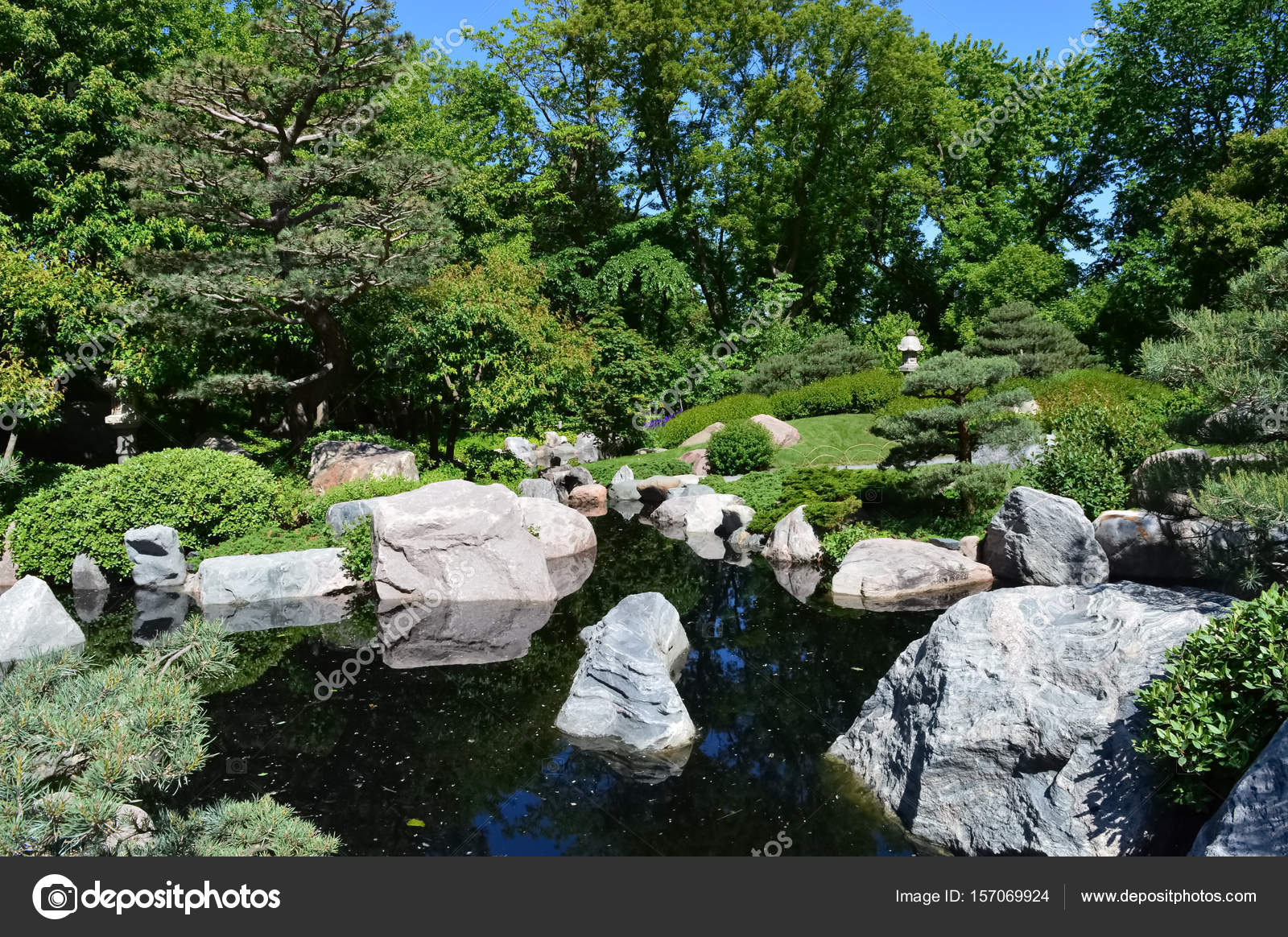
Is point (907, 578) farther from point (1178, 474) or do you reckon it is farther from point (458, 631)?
point (458, 631)

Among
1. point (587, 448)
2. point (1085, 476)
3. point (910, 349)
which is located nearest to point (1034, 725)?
point (1085, 476)

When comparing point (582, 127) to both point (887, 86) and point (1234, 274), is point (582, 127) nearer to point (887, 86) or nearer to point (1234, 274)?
point (887, 86)

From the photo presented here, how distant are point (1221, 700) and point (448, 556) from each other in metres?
8.80

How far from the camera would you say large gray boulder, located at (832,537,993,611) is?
34.0 feet

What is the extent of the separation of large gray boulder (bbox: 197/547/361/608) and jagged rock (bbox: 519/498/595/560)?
314cm

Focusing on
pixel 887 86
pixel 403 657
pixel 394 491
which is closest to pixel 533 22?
pixel 887 86

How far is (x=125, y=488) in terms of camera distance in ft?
Answer: 39.8

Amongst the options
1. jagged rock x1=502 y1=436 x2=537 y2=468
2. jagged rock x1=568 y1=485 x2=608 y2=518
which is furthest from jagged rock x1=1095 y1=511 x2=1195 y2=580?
jagged rock x1=502 y1=436 x2=537 y2=468

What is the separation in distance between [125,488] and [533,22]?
2177cm

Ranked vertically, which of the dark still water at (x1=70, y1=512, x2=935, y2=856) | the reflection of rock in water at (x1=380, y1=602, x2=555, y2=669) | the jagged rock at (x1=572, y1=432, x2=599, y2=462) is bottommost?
the dark still water at (x1=70, y1=512, x2=935, y2=856)

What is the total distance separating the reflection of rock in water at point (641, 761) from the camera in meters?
6.19

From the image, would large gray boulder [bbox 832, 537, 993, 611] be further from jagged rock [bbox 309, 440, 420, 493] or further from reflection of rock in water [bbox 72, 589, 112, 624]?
reflection of rock in water [bbox 72, 589, 112, 624]

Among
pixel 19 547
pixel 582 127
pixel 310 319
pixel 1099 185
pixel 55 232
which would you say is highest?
pixel 582 127
